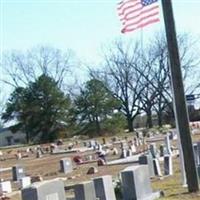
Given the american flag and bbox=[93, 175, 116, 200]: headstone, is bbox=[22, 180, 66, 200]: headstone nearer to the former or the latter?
bbox=[93, 175, 116, 200]: headstone

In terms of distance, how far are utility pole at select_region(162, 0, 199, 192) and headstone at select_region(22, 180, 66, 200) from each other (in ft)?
10.3

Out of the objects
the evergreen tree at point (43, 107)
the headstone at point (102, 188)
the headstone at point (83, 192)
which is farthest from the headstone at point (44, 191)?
the evergreen tree at point (43, 107)

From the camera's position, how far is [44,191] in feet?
29.4

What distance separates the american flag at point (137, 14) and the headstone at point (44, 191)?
15.7ft

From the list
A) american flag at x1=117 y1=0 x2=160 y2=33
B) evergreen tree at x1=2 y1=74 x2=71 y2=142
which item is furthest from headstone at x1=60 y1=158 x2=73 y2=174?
evergreen tree at x1=2 y1=74 x2=71 y2=142

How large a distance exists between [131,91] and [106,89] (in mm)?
5901

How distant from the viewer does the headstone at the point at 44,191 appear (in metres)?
8.76

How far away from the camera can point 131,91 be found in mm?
84375

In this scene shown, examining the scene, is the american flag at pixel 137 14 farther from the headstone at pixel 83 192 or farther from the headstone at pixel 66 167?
the headstone at pixel 66 167

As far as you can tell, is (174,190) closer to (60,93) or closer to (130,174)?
(130,174)

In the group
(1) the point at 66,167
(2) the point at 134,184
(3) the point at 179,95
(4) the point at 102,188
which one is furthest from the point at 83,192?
(1) the point at 66,167

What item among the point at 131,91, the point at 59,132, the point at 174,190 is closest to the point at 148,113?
the point at 131,91

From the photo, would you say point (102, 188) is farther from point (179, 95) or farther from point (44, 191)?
point (179, 95)

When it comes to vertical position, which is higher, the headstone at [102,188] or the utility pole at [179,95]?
the utility pole at [179,95]
